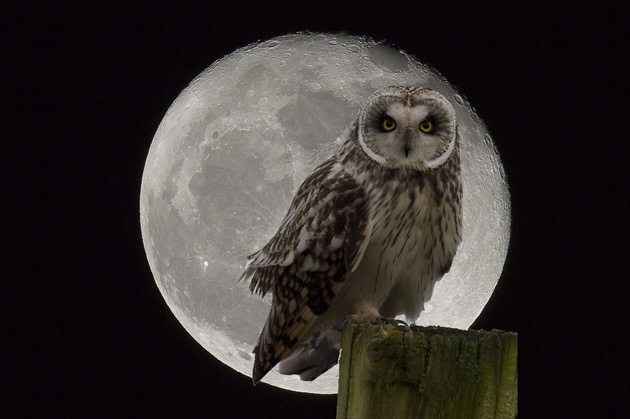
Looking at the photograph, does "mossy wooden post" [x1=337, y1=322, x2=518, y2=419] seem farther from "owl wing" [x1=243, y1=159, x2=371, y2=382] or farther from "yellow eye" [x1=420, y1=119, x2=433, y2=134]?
"yellow eye" [x1=420, y1=119, x2=433, y2=134]

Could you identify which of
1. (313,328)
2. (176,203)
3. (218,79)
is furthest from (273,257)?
(218,79)

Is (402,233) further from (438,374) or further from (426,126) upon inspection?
(438,374)

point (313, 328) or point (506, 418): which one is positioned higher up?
point (313, 328)

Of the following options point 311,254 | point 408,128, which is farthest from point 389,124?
point 311,254

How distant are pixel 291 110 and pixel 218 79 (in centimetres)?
60

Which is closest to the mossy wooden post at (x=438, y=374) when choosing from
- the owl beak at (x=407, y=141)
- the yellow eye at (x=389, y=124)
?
the owl beak at (x=407, y=141)

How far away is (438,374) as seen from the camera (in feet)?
10.9

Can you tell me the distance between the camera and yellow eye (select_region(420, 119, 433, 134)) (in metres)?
4.33

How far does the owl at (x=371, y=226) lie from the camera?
14.2 ft

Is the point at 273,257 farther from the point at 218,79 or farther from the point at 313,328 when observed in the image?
the point at 218,79

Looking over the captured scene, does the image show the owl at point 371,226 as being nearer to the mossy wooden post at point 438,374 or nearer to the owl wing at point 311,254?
the owl wing at point 311,254

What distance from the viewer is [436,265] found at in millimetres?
4598

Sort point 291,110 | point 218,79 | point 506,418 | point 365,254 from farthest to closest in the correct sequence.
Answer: point 218,79 → point 291,110 → point 365,254 → point 506,418

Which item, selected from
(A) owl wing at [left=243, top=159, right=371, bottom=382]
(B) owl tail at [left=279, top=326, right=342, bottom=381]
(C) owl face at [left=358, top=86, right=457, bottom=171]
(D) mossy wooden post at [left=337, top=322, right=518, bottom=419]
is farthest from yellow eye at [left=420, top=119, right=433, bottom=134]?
(D) mossy wooden post at [left=337, top=322, right=518, bottom=419]
